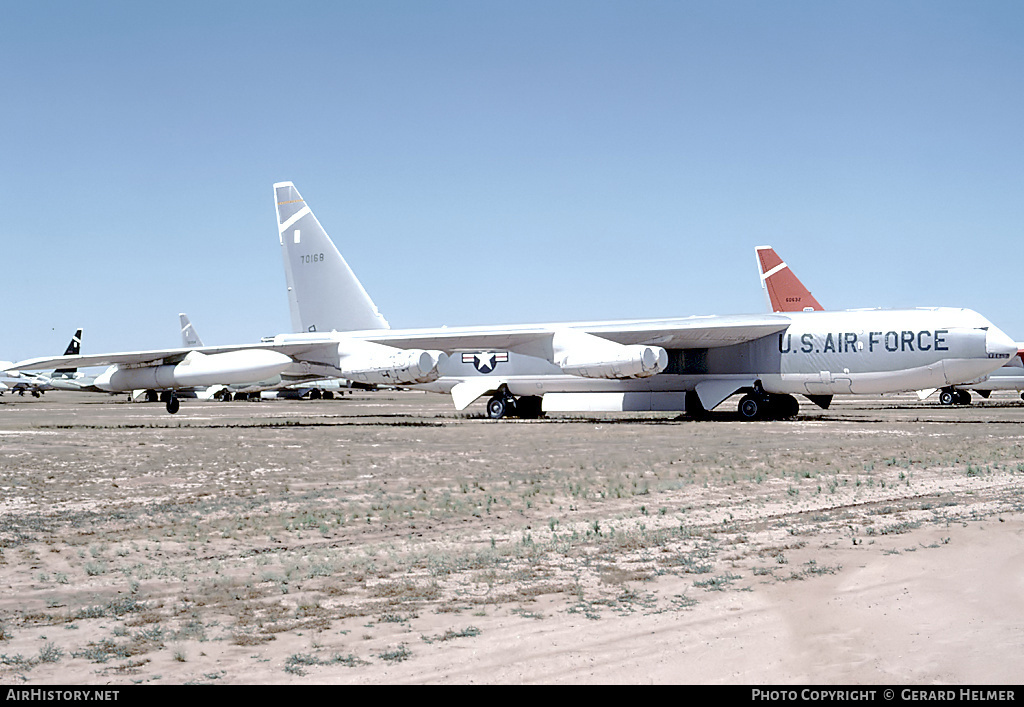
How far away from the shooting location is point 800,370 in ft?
77.5

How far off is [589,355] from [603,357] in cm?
49

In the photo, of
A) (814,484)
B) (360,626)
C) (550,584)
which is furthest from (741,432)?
(360,626)

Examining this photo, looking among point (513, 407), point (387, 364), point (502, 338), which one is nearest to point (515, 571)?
point (387, 364)

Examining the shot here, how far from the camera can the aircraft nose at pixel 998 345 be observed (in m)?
21.9

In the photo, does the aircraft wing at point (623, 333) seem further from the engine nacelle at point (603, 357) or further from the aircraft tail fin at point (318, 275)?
the aircraft tail fin at point (318, 275)

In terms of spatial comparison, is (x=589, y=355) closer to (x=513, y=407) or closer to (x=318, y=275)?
(x=513, y=407)

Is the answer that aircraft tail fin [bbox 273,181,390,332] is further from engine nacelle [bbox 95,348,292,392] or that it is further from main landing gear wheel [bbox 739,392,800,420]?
main landing gear wheel [bbox 739,392,800,420]

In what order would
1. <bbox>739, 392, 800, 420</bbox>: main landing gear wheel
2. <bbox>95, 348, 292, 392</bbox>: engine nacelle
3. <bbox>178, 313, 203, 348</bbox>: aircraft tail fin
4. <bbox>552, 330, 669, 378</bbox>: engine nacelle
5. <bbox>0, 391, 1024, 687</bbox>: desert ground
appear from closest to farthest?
<bbox>0, 391, 1024, 687</bbox>: desert ground < <bbox>552, 330, 669, 378</bbox>: engine nacelle < <bbox>739, 392, 800, 420</bbox>: main landing gear wheel < <bbox>95, 348, 292, 392</bbox>: engine nacelle < <bbox>178, 313, 203, 348</bbox>: aircraft tail fin

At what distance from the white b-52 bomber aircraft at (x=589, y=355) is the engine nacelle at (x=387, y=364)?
40 mm

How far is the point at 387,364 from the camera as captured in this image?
24.4 metres

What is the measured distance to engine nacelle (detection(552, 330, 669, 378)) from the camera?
23.5m

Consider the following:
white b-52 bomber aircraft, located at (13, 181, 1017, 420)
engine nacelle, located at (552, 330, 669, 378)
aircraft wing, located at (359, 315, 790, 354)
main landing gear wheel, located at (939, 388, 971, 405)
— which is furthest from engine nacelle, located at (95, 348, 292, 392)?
main landing gear wheel, located at (939, 388, 971, 405)

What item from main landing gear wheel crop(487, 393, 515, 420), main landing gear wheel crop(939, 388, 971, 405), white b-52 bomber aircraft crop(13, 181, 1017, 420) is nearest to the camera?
white b-52 bomber aircraft crop(13, 181, 1017, 420)

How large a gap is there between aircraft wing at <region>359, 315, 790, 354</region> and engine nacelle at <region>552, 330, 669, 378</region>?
38 centimetres
